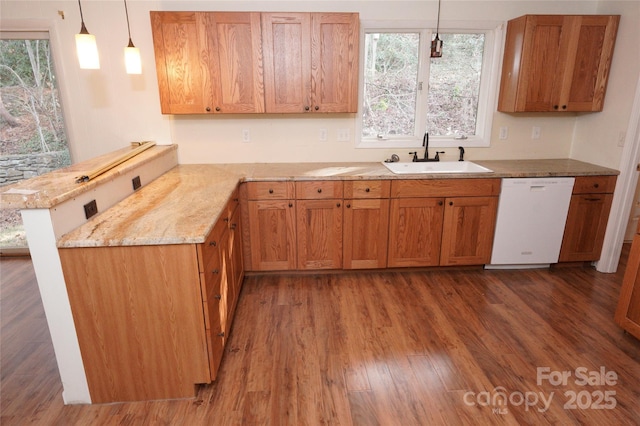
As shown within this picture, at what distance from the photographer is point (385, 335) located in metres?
2.42

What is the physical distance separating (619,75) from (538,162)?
2.86 feet

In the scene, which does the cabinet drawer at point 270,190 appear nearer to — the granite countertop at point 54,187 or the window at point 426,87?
the granite countertop at point 54,187

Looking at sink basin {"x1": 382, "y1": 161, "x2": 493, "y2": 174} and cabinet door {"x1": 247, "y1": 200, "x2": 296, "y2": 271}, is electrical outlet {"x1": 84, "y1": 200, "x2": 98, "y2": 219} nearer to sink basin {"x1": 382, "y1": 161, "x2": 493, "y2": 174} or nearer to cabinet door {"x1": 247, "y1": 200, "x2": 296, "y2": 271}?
cabinet door {"x1": 247, "y1": 200, "x2": 296, "y2": 271}

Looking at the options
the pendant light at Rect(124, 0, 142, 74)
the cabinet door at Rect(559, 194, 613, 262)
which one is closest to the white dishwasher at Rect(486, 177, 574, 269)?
the cabinet door at Rect(559, 194, 613, 262)

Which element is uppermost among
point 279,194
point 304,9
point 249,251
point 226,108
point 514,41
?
point 304,9

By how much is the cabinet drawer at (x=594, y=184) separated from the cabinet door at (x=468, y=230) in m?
0.68

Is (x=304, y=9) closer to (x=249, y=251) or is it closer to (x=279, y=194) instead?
(x=279, y=194)

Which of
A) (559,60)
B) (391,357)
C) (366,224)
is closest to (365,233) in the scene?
(366,224)

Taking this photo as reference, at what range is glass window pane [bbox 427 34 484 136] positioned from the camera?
132 inches

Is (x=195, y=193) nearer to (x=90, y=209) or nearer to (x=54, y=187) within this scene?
(x=90, y=209)

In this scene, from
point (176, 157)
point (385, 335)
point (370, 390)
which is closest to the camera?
point (370, 390)

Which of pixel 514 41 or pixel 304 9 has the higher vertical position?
pixel 304 9

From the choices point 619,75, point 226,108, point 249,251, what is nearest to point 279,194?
point 249,251

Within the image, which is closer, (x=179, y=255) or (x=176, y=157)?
(x=179, y=255)
